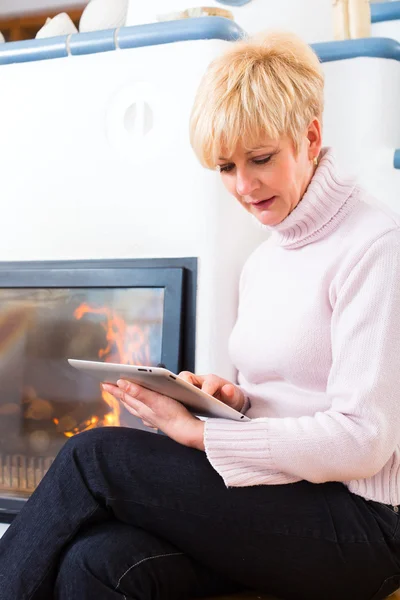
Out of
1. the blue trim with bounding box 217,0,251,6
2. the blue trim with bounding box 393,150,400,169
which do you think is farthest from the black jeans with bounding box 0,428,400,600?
the blue trim with bounding box 217,0,251,6

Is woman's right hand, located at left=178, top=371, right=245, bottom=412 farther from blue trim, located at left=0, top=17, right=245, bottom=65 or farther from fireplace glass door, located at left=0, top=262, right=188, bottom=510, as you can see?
blue trim, located at left=0, top=17, right=245, bottom=65

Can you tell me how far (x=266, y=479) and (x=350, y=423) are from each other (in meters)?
0.15

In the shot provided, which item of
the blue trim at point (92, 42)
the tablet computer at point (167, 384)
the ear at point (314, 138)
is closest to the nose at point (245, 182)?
the ear at point (314, 138)

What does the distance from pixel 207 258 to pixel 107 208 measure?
32 cm

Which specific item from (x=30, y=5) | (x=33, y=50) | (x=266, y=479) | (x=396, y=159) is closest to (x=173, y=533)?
(x=266, y=479)

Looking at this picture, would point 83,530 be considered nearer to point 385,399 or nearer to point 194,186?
point 385,399

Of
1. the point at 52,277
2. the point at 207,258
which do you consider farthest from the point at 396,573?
the point at 52,277

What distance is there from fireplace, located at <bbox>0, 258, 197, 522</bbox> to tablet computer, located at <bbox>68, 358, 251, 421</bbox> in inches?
24.7

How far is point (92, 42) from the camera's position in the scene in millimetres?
1971

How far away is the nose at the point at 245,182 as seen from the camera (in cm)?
127

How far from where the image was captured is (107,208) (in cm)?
196

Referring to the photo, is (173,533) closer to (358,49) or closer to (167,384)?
(167,384)

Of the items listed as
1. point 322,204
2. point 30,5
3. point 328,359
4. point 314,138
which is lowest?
point 328,359

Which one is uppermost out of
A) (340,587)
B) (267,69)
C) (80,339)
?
(267,69)
